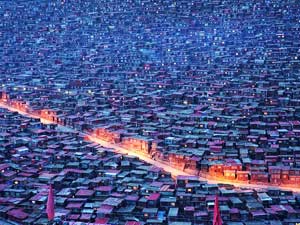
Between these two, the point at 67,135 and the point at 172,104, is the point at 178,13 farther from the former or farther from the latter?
the point at 67,135

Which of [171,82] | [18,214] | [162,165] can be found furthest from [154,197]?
[171,82]

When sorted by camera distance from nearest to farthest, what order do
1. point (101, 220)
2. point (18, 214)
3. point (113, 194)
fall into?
1. point (101, 220)
2. point (18, 214)
3. point (113, 194)

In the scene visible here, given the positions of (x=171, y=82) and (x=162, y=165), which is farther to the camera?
(x=171, y=82)

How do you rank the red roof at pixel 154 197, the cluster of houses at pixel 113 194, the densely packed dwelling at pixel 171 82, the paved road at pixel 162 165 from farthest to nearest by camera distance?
the densely packed dwelling at pixel 171 82
the paved road at pixel 162 165
the red roof at pixel 154 197
the cluster of houses at pixel 113 194

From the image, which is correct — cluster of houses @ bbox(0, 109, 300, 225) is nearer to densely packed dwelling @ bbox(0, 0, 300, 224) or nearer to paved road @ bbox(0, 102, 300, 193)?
densely packed dwelling @ bbox(0, 0, 300, 224)

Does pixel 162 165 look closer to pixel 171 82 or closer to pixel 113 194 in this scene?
pixel 113 194

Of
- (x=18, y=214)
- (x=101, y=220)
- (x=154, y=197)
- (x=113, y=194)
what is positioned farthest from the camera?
A: (x=113, y=194)

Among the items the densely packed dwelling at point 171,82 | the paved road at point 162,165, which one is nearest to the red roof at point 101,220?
the densely packed dwelling at point 171,82

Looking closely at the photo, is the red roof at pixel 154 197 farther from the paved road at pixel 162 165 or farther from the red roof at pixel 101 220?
the paved road at pixel 162 165

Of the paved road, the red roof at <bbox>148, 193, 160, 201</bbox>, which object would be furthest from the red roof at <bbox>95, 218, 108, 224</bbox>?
the paved road

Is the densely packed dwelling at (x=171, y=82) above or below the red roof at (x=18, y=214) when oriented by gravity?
above

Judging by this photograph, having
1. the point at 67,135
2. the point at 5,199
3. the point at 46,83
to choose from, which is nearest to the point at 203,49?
the point at 46,83
